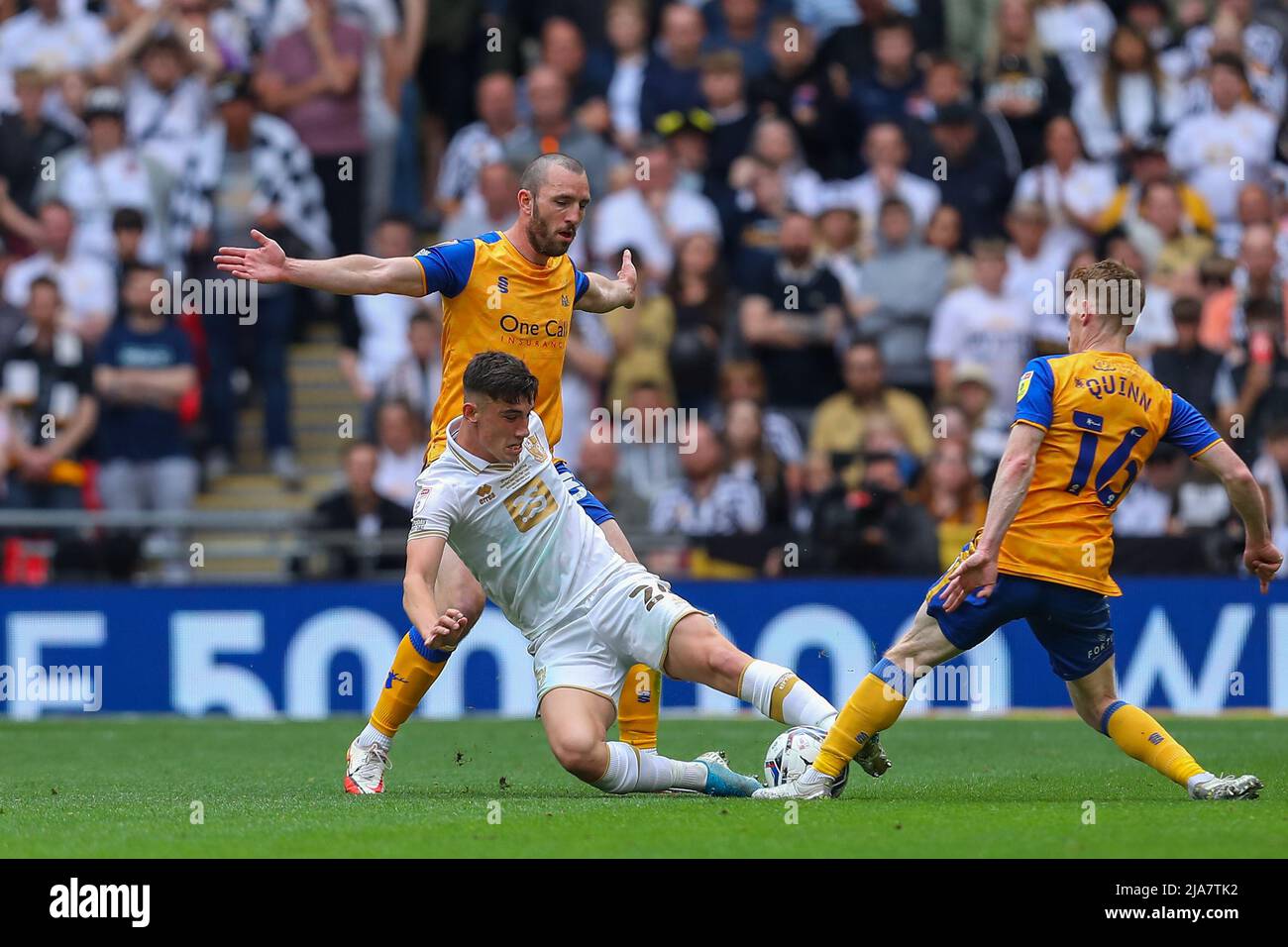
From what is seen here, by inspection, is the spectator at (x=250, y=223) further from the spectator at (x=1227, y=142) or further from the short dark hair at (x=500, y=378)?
the short dark hair at (x=500, y=378)

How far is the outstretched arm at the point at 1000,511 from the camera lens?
8117 millimetres

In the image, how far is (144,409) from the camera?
16297mm

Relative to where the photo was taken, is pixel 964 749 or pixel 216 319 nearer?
pixel 964 749

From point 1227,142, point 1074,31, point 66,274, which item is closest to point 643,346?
point 66,274

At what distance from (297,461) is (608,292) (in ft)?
28.5

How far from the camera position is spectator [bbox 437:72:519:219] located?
57.6 feet

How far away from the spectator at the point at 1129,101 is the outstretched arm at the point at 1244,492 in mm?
9657

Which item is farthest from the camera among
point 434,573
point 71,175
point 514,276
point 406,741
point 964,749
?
point 71,175

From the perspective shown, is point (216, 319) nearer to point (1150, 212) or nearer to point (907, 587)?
point (907, 587)

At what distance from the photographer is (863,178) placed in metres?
17.6

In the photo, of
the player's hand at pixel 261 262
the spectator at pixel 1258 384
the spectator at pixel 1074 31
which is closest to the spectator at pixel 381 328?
the spectator at pixel 1074 31

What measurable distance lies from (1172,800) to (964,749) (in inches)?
127

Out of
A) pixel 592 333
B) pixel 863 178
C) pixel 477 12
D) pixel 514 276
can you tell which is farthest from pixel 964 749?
pixel 477 12

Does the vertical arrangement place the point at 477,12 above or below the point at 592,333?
above
